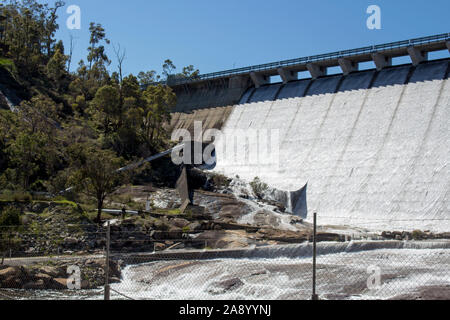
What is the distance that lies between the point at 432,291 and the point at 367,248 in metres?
7.87

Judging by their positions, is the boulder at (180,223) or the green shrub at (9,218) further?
the boulder at (180,223)

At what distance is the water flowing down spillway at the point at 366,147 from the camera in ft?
107

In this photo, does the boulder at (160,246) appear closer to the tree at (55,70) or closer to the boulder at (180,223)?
the boulder at (180,223)

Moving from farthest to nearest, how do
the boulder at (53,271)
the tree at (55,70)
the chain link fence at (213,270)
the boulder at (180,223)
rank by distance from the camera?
1. the tree at (55,70)
2. the boulder at (180,223)
3. the boulder at (53,271)
4. the chain link fence at (213,270)

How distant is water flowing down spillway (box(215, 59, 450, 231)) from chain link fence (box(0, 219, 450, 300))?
1143cm

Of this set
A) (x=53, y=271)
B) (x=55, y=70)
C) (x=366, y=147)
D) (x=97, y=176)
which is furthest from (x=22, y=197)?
(x=55, y=70)

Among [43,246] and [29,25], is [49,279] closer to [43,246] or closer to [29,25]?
[43,246]

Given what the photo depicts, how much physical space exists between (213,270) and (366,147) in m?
22.1

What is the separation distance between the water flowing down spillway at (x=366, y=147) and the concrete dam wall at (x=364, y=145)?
0.07m

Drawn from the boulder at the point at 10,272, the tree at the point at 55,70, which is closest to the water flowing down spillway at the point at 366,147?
the boulder at the point at 10,272

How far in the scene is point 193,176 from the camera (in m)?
39.8

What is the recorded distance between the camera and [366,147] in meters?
37.7

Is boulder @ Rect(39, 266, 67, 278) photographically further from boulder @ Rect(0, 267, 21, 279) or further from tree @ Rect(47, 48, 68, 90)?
tree @ Rect(47, 48, 68, 90)

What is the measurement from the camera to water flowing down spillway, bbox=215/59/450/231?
32722 millimetres
